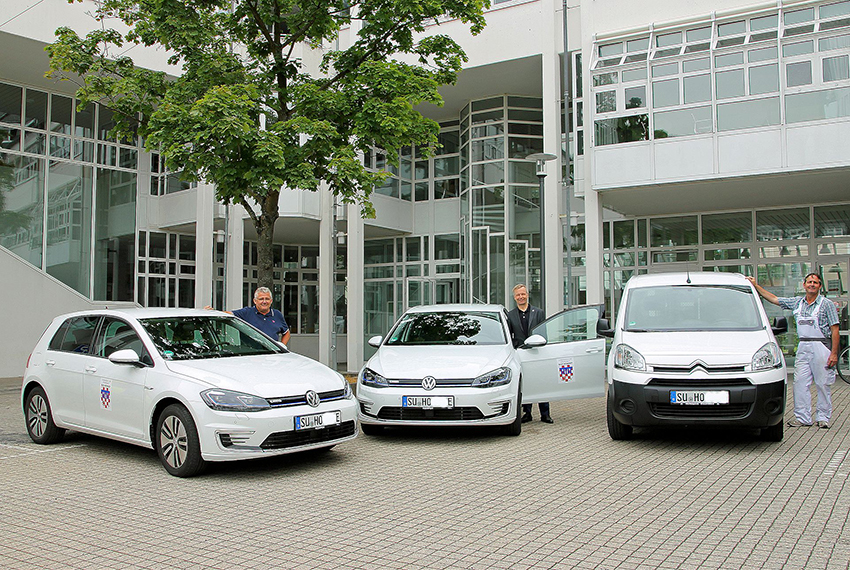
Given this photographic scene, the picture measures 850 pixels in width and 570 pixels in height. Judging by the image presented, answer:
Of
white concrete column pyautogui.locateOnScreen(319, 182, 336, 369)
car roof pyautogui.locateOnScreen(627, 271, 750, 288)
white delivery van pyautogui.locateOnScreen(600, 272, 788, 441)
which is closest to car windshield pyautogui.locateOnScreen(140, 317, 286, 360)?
white delivery van pyautogui.locateOnScreen(600, 272, 788, 441)

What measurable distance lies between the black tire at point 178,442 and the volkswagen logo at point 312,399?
1035 millimetres

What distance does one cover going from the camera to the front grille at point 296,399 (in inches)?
265

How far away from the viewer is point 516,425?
29.3 ft

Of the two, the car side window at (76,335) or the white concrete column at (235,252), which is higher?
the white concrete column at (235,252)

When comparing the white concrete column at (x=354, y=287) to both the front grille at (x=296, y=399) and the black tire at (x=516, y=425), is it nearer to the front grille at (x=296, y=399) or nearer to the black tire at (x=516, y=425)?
the black tire at (x=516, y=425)

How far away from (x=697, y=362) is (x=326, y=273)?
586 inches

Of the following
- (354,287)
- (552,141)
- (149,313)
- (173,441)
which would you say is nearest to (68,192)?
(354,287)

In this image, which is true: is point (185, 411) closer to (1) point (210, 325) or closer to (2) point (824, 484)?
(1) point (210, 325)

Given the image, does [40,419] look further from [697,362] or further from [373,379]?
[697,362]

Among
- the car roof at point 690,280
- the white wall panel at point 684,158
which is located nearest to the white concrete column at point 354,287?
the white wall panel at point 684,158

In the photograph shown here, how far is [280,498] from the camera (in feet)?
19.5

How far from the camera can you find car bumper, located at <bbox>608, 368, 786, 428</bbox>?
756 cm

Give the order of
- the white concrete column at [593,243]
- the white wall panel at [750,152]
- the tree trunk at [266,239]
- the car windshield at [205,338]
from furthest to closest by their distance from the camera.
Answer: the white concrete column at [593,243] < the white wall panel at [750,152] < the tree trunk at [266,239] < the car windshield at [205,338]

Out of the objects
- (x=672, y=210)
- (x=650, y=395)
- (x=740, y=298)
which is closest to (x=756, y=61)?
(x=672, y=210)
